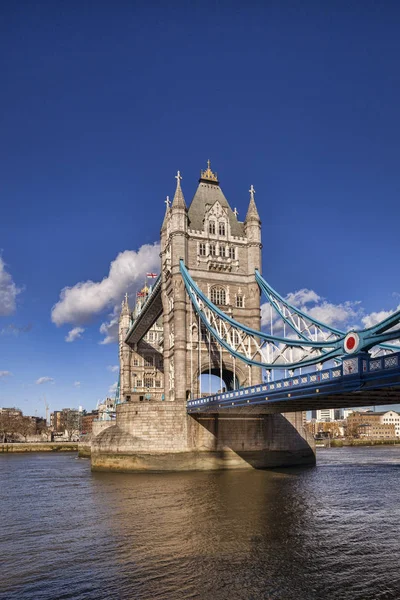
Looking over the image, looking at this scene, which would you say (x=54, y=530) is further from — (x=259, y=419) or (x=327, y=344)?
(x=259, y=419)

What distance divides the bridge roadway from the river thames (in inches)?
216

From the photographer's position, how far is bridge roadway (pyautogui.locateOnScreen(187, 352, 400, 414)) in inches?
941

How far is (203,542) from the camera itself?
19609 millimetres

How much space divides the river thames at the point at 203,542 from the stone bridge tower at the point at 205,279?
17.3 m

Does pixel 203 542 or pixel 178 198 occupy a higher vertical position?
pixel 178 198

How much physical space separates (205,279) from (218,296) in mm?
2211

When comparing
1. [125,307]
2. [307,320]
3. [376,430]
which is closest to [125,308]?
[125,307]

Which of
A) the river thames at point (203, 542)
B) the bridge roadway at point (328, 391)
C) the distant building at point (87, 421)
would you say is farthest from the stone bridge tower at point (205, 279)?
the distant building at point (87, 421)

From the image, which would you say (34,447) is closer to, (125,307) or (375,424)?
(125,307)

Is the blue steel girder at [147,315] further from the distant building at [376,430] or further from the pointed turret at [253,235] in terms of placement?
the distant building at [376,430]

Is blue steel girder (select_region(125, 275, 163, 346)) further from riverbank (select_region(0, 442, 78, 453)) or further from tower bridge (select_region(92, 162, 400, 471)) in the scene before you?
riverbank (select_region(0, 442, 78, 453))

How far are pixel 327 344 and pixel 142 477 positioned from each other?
21.0 meters

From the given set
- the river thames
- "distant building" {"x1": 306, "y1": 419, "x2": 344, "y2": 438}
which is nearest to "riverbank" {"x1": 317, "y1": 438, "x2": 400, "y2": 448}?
"distant building" {"x1": 306, "y1": 419, "x2": 344, "y2": 438}

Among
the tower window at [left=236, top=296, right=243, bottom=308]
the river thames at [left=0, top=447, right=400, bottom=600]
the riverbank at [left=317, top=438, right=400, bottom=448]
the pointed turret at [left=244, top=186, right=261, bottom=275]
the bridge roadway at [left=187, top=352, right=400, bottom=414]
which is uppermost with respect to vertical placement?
the pointed turret at [left=244, top=186, right=261, bottom=275]
